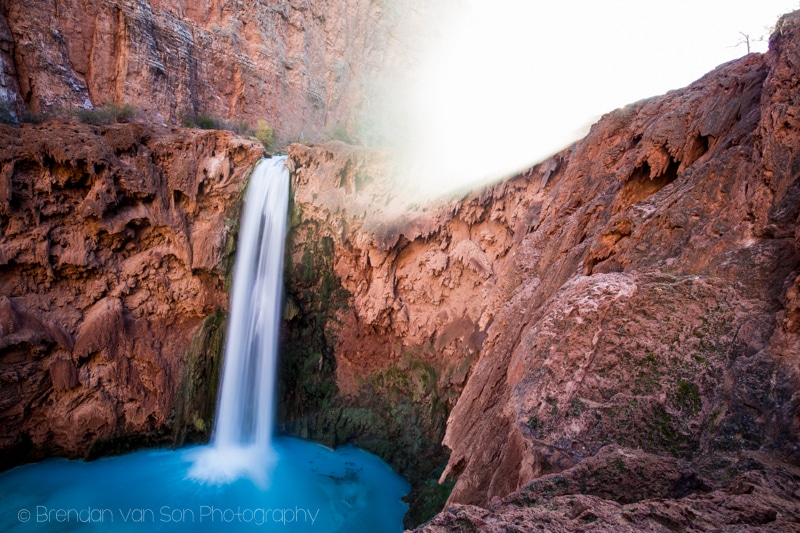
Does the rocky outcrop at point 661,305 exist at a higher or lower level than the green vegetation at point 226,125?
lower

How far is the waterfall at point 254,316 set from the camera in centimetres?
1203

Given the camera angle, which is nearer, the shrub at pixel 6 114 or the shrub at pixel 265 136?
the shrub at pixel 6 114

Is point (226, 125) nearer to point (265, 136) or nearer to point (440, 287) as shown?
point (265, 136)

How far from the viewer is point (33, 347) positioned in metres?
10.1

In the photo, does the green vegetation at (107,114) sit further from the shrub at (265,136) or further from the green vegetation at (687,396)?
the green vegetation at (687,396)

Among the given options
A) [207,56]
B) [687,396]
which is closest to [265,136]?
[207,56]

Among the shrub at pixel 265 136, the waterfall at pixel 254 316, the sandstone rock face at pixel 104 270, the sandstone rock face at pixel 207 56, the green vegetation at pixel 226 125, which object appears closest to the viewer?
the sandstone rock face at pixel 104 270

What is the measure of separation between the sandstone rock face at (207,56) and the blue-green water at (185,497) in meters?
10.9

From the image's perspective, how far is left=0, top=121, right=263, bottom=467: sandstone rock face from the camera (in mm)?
10094

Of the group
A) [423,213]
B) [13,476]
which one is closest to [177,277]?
[13,476]

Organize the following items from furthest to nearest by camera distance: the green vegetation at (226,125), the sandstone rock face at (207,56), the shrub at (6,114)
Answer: the green vegetation at (226,125) < the sandstone rock face at (207,56) < the shrub at (6,114)

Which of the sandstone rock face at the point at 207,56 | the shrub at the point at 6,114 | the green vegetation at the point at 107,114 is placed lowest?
the shrub at the point at 6,114

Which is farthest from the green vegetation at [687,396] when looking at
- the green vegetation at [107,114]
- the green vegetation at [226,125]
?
the green vegetation at [226,125]

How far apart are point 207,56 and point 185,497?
17535mm
